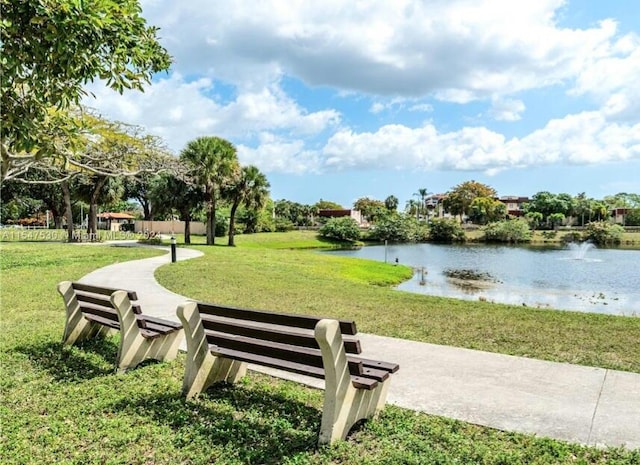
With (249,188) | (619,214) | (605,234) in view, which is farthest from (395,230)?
(619,214)

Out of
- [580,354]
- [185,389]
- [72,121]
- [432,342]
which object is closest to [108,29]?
[72,121]

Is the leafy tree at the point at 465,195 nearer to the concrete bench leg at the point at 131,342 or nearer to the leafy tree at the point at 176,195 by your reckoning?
the leafy tree at the point at 176,195

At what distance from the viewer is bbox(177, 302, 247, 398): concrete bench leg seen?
13.0 feet

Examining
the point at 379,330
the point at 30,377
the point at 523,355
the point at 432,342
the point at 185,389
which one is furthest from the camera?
the point at 379,330

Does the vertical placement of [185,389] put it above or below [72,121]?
below

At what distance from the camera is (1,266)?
16.0 metres

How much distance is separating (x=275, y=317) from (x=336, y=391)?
2.15ft

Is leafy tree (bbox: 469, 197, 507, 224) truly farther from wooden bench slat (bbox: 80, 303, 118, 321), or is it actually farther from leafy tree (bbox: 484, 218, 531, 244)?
wooden bench slat (bbox: 80, 303, 118, 321)

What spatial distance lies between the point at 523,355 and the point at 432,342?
1.14 meters

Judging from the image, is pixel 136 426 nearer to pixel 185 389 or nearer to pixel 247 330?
pixel 185 389

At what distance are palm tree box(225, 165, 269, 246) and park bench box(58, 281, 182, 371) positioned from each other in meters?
28.2

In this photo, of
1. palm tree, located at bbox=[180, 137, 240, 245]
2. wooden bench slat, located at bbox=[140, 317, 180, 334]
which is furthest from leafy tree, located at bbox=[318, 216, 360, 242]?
wooden bench slat, located at bbox=[140, 317, 180, 334]

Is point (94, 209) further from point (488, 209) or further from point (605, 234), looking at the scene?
point (488, 209)

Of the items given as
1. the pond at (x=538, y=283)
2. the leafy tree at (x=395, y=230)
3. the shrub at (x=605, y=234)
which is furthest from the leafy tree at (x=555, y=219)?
the pond at (x=538, y=283)
